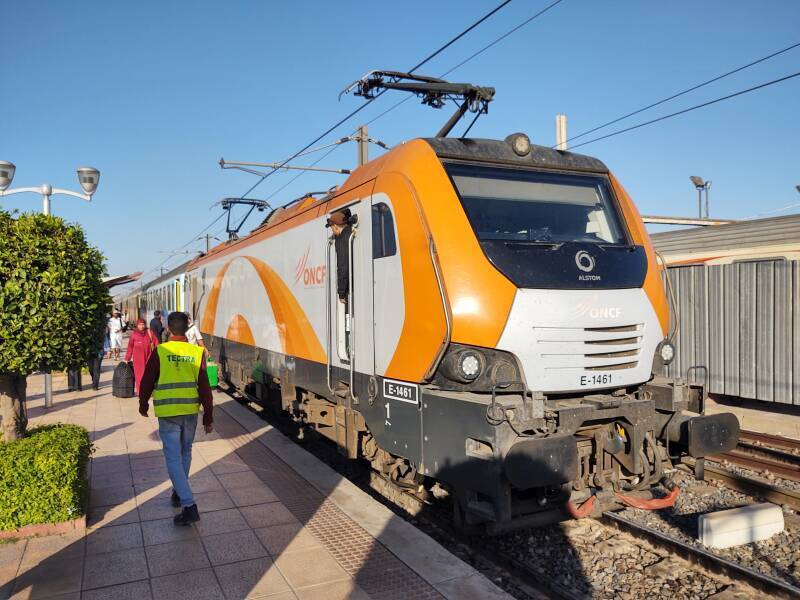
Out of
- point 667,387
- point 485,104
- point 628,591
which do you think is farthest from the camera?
point 485,104

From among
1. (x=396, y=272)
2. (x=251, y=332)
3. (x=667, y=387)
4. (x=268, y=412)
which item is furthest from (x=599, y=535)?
(x=268, y=412)

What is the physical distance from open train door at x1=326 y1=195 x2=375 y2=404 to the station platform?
107 cm

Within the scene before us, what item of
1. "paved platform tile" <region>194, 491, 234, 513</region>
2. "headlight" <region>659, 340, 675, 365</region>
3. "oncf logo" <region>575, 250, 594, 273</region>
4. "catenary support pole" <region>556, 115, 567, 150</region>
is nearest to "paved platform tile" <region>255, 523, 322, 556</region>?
"paved platform tile" <region>194, 491, 234, 513</region>

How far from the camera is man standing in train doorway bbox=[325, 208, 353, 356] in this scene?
244 inches

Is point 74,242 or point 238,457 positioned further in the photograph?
point 238,457

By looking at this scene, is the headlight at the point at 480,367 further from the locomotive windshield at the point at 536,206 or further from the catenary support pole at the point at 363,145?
the catenary support pole at the point at 363,145

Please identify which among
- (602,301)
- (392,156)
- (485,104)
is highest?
(485,104)

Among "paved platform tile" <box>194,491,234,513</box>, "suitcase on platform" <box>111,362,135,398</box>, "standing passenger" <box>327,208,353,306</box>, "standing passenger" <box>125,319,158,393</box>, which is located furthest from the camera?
"suitcase on platform" <box>111,362,135,398</box>

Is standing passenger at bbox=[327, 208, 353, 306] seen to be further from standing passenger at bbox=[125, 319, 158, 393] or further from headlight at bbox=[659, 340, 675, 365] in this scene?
standing passenger at bbox=[125, 319, 158, 393]

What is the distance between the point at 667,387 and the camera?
17.0 feet

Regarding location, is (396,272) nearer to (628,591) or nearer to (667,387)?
(667,387)

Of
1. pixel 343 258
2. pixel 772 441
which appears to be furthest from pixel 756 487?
pixel 343 258

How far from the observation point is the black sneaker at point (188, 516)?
209 inches

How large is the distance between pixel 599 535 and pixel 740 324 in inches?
298
